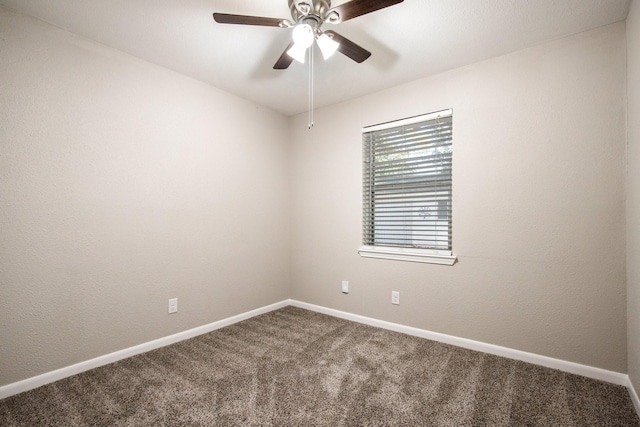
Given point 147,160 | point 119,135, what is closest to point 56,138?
point 119,135

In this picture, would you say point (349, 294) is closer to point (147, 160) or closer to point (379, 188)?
point (379, 188)

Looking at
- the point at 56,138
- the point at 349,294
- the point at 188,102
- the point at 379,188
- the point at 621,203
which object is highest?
the point at 188,102

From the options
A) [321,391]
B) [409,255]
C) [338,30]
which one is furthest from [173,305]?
[338,30]

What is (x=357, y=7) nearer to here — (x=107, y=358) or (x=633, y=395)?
(x=633, y=395)

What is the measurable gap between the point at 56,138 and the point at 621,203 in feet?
12.5

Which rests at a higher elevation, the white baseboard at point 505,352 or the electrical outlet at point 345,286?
the electrical outlet at point 345,286

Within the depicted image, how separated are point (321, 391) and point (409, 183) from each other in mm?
1944

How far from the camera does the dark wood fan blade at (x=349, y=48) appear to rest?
1772 millimetres

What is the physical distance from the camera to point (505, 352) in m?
2.34

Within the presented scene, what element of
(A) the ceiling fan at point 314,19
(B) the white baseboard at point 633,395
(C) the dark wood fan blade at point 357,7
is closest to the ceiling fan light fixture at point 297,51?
(A) the ceiling fan at point 314,19

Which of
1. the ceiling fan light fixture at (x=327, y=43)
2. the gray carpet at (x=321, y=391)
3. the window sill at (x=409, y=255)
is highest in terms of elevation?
the ceiling fan light fixture at (x=327, y=43)

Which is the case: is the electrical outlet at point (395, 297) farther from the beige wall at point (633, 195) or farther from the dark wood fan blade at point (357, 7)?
the dark wood fan blade at point (357, 7)

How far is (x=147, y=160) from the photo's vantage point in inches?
97.9

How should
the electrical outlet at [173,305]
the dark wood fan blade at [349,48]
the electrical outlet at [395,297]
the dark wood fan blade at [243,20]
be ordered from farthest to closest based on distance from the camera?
1. the electrical outlet at [395,297]
2. the electrical outlet at [173,305]
3. the dark wood fan blade at [349,48]
4. the dark wood fan blade at [243,20]
